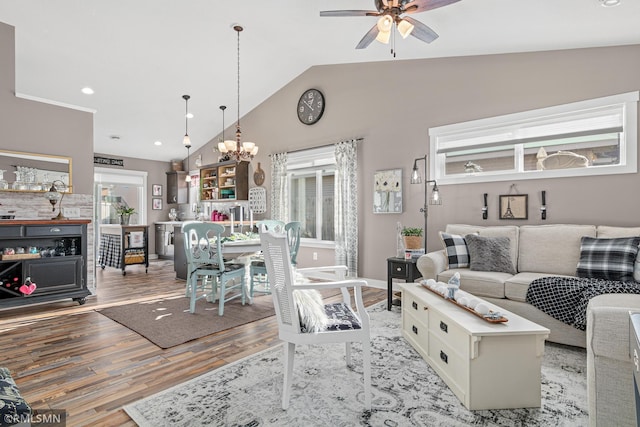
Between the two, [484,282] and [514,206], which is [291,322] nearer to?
[484,282]

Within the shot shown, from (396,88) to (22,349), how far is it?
5.02 meters

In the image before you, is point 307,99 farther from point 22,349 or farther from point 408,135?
point 22,349

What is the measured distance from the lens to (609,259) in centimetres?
294

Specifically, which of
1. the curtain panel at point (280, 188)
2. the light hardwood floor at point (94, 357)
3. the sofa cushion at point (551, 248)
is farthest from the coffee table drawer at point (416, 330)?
the curtain panel at point (280, 188)

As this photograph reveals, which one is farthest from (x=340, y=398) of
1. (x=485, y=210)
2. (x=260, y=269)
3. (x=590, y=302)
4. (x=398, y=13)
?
(x=485, y=210)

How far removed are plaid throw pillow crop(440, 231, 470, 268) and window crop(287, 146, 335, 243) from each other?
2.50m

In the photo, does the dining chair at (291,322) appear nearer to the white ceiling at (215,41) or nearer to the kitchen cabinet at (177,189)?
the white ceiling at (215,41)

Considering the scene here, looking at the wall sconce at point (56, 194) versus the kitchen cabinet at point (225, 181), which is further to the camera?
the kitchen cabinet at point (225, 181)

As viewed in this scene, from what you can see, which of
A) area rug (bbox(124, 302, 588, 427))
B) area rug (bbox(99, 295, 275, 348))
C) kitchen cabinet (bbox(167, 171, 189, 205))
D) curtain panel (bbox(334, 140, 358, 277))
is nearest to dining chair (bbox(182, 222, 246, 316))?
area rug (bbox(99, 295, 275, 348))

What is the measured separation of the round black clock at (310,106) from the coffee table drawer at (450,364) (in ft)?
14.1

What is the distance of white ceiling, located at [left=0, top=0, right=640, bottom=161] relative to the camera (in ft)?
10.5

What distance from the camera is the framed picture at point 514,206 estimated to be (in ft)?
12.8

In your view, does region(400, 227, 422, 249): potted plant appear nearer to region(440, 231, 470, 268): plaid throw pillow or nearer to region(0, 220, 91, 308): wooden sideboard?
region(440, 231, 470, 268): plaid throw pillow

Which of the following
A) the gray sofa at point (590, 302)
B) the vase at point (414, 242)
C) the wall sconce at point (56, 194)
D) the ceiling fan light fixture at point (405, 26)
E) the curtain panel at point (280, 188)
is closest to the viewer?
the gray sofa at point (590, 302)
